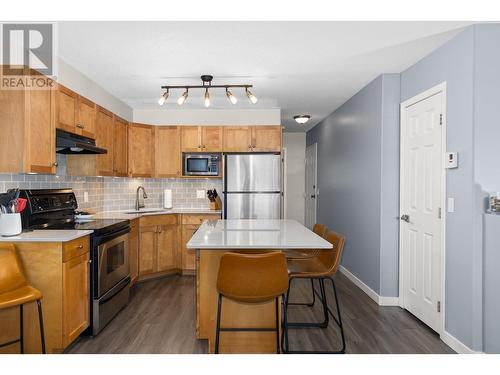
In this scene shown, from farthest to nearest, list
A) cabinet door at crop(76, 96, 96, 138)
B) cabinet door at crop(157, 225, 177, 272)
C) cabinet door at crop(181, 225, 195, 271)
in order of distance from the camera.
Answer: cabinet door at crop(181, 225, 195, 271) < cabinet door at crop(157, 225, 177, 272) < cabinet door at crop(76, 96, 96, 138)

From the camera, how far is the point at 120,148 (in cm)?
422

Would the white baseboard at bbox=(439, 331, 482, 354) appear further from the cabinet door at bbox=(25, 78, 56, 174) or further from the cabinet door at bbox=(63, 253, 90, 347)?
the cabinet door at bbox=(25, 78, 56, 174)

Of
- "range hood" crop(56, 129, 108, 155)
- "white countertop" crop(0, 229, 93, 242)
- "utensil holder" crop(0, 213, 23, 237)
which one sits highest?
"range hood" crop(56, 129, 108, 155)

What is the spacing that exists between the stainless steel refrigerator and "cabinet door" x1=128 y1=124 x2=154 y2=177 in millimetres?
1181

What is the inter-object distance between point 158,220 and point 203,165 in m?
1.06

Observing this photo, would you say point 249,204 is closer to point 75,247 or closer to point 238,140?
point 238,140

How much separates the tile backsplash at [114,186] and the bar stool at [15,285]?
77 centimetres

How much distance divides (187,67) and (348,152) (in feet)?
8.37

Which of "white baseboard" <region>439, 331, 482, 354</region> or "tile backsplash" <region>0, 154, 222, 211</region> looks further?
"tile backsplash" <region>0, 154, 222, 211</region>

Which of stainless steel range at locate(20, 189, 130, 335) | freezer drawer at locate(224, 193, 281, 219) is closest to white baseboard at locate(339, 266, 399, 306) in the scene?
freezer drawer at locate(224, 193, 281, 219)

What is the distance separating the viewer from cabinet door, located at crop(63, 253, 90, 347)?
229 centimetres

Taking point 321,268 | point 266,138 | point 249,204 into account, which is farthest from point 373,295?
point 266,138

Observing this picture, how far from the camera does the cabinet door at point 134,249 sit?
12.4ft

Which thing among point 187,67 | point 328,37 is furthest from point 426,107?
point 187,67
